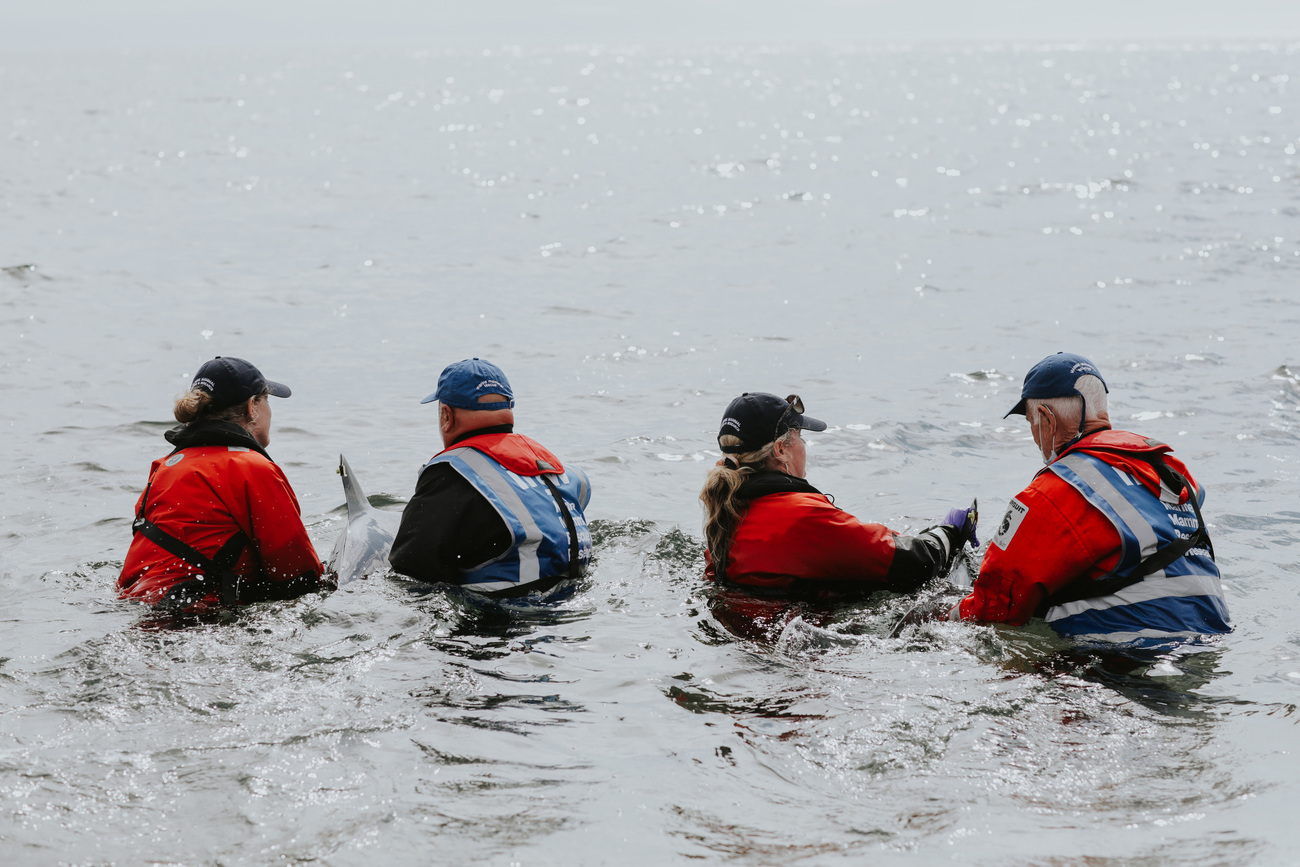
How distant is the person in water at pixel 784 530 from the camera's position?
21.1ft

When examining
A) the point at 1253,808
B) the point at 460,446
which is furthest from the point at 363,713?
the point at 1253,808

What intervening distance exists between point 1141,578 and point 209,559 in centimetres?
471

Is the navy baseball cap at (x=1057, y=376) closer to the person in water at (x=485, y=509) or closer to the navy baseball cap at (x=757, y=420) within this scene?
the navy baseball cap at (x=757, y=420)

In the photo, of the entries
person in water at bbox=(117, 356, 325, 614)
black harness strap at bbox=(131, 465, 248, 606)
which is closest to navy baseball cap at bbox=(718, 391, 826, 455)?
person in water at bbox=(117, 356, 325, 614)

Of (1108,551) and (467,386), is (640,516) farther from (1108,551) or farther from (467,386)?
(1108,551)

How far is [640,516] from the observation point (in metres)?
9.79

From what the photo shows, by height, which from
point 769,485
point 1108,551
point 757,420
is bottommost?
point 1108,551

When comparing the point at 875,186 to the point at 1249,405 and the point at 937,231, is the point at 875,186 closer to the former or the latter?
the point at 937,231

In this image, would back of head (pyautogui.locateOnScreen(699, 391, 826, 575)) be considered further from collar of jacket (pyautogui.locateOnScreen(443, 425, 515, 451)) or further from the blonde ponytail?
collar of jacket (pyautogui.locateOnScreen(443, 425, 515, 451))

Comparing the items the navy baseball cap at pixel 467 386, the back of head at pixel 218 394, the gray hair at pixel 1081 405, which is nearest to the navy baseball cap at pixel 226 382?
the back of head at pixel 218 394

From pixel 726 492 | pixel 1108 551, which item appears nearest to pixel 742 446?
pixel 726 492

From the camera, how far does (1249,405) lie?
12914 millimetres

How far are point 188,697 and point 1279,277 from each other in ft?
67.1

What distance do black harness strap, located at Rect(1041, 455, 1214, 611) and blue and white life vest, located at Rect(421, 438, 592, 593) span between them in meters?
2.62
